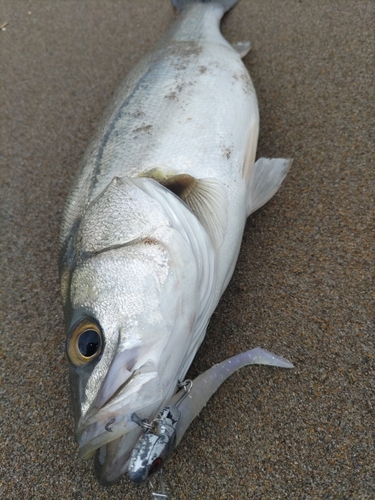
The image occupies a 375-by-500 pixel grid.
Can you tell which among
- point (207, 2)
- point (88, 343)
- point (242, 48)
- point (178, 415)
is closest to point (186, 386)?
point (178, 415)

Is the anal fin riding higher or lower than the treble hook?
higher

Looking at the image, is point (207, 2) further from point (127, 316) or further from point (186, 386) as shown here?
point (186, 386)

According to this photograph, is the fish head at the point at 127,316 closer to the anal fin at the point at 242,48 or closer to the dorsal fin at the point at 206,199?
the dorsal fin at the point at 206,199

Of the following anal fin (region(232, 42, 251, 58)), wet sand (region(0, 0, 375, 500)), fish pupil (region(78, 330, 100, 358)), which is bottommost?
wet sand (region(0, 0, 375, 500))

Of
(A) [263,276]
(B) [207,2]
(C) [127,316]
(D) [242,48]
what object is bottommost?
(A) [263,276]

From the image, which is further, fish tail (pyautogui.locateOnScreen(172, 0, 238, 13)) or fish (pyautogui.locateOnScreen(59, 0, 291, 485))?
fish tail (pyautogui.locateOnScreen(172, 0, 238, 13))

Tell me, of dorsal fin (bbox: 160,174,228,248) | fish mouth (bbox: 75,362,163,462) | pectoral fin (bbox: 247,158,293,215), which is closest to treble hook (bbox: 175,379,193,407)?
fish mouth (bbox: 75,362,163,462)

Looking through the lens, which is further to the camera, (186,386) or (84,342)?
(186,386)

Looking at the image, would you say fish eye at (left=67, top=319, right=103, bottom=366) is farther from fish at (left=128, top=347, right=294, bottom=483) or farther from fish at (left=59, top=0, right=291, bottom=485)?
fish at (left=128, top=347, right=294, bottom=483)

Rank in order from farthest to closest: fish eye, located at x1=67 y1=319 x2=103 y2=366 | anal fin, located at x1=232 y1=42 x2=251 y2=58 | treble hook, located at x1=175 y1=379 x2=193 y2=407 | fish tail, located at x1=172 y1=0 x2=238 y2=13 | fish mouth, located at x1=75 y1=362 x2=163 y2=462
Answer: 1. fish tail, located at x1=172 y1=0 x2=238 y2=13
2. anal fin, located at x1=232 y1=42 x2=251 y2=58
3. treble hook, located at x1=175 y1=379 x2=193 y2=407
4. fish eye, located at x1=67 y1=319 x2=103 y2=366
5. fish mouth, located at x1=75 y1=362 x2=163 y2=462
